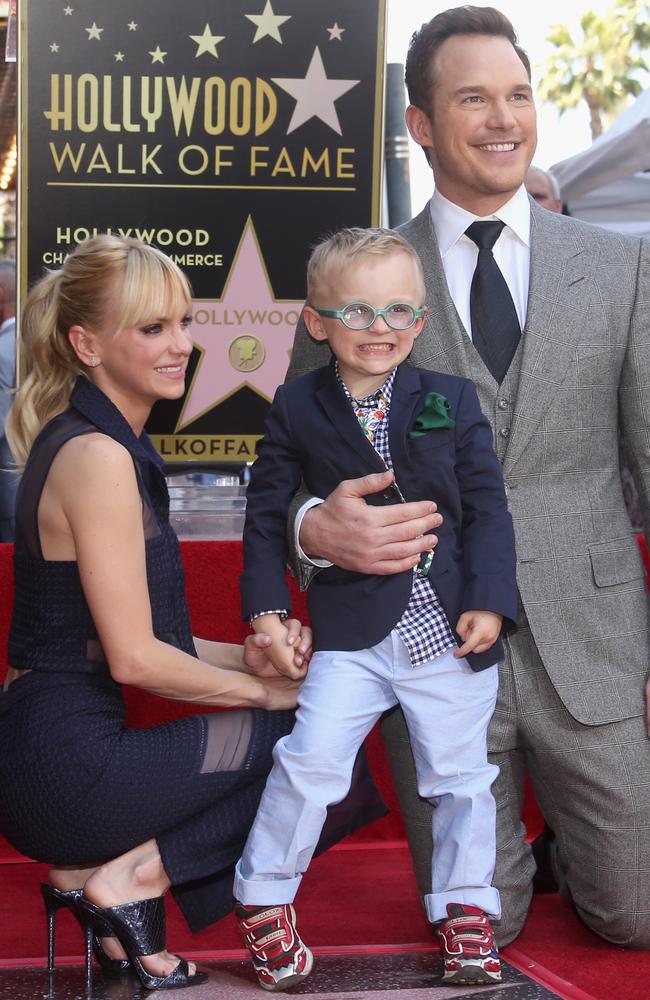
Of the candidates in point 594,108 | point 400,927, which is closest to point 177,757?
point 400,927

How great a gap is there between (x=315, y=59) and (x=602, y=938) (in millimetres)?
2938

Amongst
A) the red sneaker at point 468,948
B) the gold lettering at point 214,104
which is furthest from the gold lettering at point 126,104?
the red sneaker at point 468,948

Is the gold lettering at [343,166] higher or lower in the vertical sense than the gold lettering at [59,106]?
lower

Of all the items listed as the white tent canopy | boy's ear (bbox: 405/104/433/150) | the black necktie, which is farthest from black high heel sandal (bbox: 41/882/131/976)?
the white tent canopy

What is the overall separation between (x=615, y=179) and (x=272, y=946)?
18.5ft

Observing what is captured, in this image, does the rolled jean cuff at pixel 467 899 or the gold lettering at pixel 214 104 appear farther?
the gold lettering at pixel 214 104

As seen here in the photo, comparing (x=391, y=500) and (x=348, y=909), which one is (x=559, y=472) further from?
(x=348, y=909)

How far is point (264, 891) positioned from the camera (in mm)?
2385

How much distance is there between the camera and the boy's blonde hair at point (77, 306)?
2604 mm

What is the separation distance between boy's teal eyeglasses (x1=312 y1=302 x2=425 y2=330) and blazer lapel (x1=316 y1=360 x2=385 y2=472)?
0.52 ft

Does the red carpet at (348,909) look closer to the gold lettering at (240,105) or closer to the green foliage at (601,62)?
the gold lettering at (240,105)

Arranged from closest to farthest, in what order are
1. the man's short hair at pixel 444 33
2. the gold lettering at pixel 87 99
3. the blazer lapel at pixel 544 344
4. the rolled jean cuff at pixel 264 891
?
the rolled jean cuff at pixel 264 891
the blazer lapel at pixel 544 344
the man's short hair at pixel 444 33
the gold lettering at pixel 87 99

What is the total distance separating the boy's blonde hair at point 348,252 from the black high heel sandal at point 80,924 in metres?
1.28

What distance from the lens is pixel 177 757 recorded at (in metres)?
2.49
